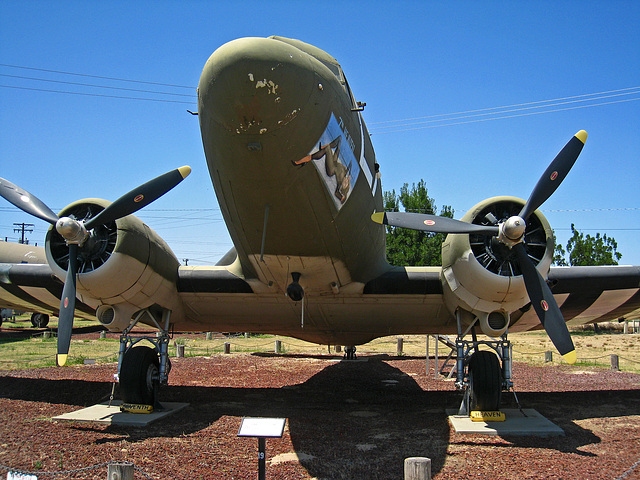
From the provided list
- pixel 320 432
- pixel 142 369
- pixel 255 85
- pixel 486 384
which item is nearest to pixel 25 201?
pixel 142 369

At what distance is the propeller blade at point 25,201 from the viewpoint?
8.41 metres

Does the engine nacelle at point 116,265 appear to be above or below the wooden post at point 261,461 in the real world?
above

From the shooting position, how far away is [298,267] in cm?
789

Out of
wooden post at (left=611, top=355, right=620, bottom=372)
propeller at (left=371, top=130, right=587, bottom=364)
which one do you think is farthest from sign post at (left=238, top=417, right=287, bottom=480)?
wooden post at (left=611, top=355, right=620, bottom=372)

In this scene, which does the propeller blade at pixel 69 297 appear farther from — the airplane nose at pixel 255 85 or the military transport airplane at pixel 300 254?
the airplane nose at pixel 255 85

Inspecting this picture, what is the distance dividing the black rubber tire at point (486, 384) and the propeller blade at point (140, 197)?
5794 millimetres

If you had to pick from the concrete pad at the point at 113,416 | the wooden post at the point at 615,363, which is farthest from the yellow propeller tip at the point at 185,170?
the wooden post at the point at 615,363

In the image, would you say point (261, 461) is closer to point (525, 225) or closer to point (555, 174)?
point (525, 225)

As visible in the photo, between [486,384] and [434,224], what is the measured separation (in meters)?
2.78

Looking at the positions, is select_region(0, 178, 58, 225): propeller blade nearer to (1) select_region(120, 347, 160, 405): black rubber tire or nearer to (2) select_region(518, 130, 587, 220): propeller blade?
(1) select_region(120, 347, 160, 405): black rubber tire

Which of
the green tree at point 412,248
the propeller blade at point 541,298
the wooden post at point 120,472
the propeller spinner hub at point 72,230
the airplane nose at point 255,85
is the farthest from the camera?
the green tree at point 412,248

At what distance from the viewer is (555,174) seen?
7668 mm

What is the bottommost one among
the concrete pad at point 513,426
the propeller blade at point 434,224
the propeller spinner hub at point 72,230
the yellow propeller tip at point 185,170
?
the concrete pad at point 513,426

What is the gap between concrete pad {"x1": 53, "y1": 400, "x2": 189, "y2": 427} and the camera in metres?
8.07
